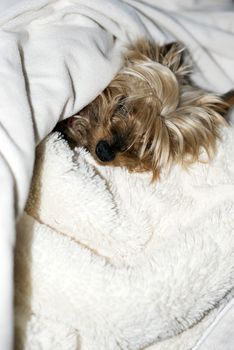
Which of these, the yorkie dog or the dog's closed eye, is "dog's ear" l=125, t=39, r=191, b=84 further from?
the dog's closed eye

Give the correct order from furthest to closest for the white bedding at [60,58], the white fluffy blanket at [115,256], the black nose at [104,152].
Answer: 1. the black nose at [104,152]
2. the white fluffy blanket at [115,256]
3. the white bedding at [60,58]

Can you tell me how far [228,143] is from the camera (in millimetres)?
2049

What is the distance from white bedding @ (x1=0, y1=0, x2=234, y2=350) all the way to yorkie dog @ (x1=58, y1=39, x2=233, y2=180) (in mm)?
93

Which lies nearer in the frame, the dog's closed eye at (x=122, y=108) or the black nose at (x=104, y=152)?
the black nose at (x=104, y=152)

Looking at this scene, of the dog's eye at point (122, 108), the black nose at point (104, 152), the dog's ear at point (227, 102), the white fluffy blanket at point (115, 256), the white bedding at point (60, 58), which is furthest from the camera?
the dog's ear at point (227, 102)

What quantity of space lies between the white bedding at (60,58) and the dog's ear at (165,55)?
0.04 meters

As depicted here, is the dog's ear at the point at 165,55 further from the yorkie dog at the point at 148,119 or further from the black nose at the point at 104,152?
the black nose at the point at 104,152

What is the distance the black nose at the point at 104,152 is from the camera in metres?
1.84

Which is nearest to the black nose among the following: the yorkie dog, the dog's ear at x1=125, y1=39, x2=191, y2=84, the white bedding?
the yorkie dog

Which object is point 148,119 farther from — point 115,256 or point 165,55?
point 115,256

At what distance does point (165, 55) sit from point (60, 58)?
1.81ft

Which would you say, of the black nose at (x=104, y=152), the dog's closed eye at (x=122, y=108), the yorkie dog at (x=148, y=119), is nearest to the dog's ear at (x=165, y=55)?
the yorkie dog at (x=148, y=119)

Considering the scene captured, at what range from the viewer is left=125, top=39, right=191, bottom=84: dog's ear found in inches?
79.4

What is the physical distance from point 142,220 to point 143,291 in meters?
0.35
